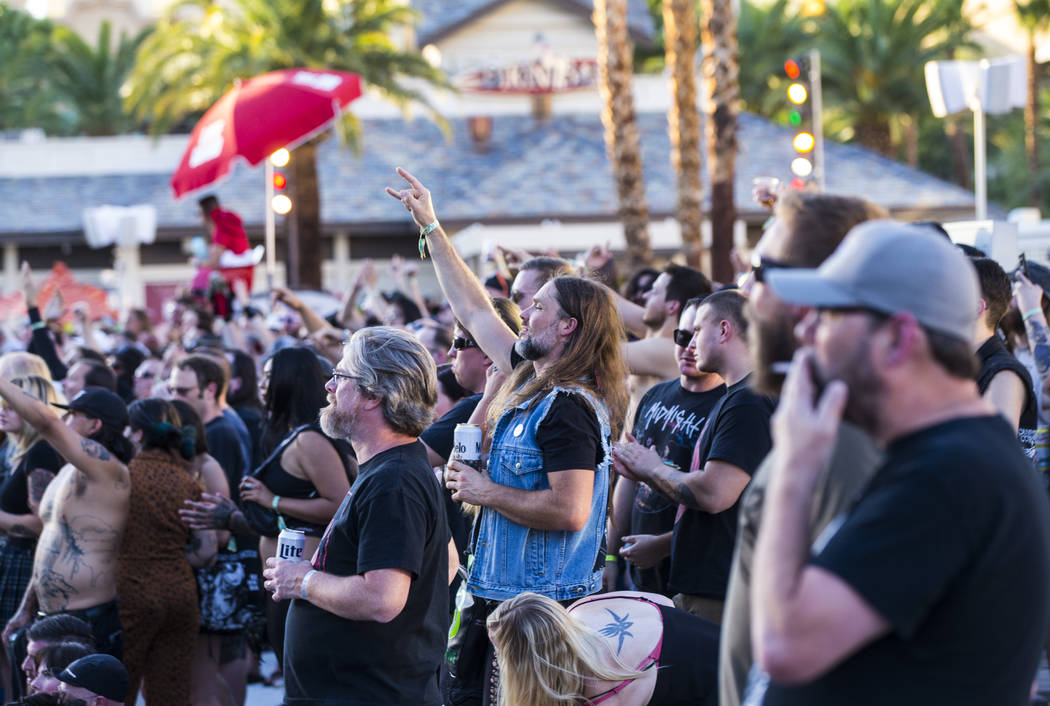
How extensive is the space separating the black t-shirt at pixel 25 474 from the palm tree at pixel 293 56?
1560cm

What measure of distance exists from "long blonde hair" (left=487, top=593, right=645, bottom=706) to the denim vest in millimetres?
514

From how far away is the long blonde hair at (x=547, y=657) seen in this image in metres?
3.58

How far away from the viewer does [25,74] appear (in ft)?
111

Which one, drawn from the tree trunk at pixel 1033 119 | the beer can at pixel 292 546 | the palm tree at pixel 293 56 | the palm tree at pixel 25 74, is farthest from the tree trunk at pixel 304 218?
the beer can at pixel 292 546

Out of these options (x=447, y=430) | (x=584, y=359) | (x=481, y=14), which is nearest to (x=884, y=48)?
(x=481, y=14)

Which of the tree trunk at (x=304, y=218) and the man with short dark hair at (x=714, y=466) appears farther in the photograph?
the tree trunk at (x=304, y=218)

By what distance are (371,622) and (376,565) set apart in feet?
0.73

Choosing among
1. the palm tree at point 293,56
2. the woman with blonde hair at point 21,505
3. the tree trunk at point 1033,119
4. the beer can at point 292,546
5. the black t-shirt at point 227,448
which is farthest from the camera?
the tree trunk at point 1033,119

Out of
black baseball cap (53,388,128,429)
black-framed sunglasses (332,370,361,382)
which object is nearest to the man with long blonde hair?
black-framed sunglasses (332,370,361,382)

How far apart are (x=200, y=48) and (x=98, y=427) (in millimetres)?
18684

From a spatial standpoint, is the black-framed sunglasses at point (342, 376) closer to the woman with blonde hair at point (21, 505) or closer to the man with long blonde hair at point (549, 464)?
the man with long blonde hair at point (549, 464)

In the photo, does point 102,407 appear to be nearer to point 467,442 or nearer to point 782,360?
point 467,442

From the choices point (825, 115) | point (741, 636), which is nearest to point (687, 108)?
point (741, 636)

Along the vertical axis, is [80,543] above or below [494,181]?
below
